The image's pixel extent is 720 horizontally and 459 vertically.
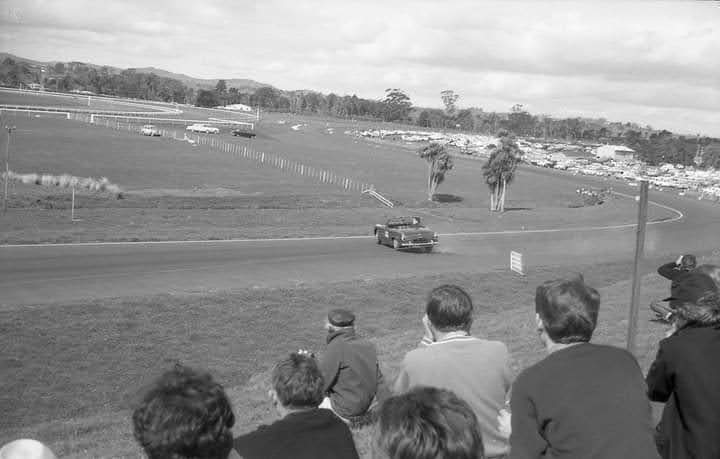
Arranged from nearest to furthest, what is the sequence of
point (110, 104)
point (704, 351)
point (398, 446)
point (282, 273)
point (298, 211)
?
point (398, 446) < point (704, 351) < point (282, 273) < point (298, 211) < point (110, 104)

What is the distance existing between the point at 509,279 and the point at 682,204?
42.8 meters

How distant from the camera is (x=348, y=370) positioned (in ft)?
22.0

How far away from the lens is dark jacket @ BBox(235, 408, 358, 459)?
389 centimetres

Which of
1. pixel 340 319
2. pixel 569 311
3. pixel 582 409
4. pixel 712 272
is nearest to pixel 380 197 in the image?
pixel 340 319

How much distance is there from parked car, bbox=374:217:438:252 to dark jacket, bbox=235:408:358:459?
89.8 ft

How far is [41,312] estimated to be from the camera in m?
18.1

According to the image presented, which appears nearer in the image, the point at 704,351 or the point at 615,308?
the point at 704,351

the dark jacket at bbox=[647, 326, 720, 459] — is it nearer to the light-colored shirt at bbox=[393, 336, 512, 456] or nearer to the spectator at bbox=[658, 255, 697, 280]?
the light-colored shirt at bbox=[393, 336, 512, 456]

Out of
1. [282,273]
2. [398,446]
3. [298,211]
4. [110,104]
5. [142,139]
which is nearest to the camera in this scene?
[398,446]

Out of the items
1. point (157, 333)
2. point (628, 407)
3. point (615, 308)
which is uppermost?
point (628, 407)

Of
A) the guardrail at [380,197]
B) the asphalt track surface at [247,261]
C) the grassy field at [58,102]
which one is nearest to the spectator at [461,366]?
the asphalt track surface at [247,261]

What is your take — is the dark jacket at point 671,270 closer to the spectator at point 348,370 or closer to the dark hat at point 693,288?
the dark hat at point 693,288

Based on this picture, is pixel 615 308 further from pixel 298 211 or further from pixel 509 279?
pixel 298 211

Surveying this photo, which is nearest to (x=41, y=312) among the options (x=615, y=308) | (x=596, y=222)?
(x=615, y=308)
